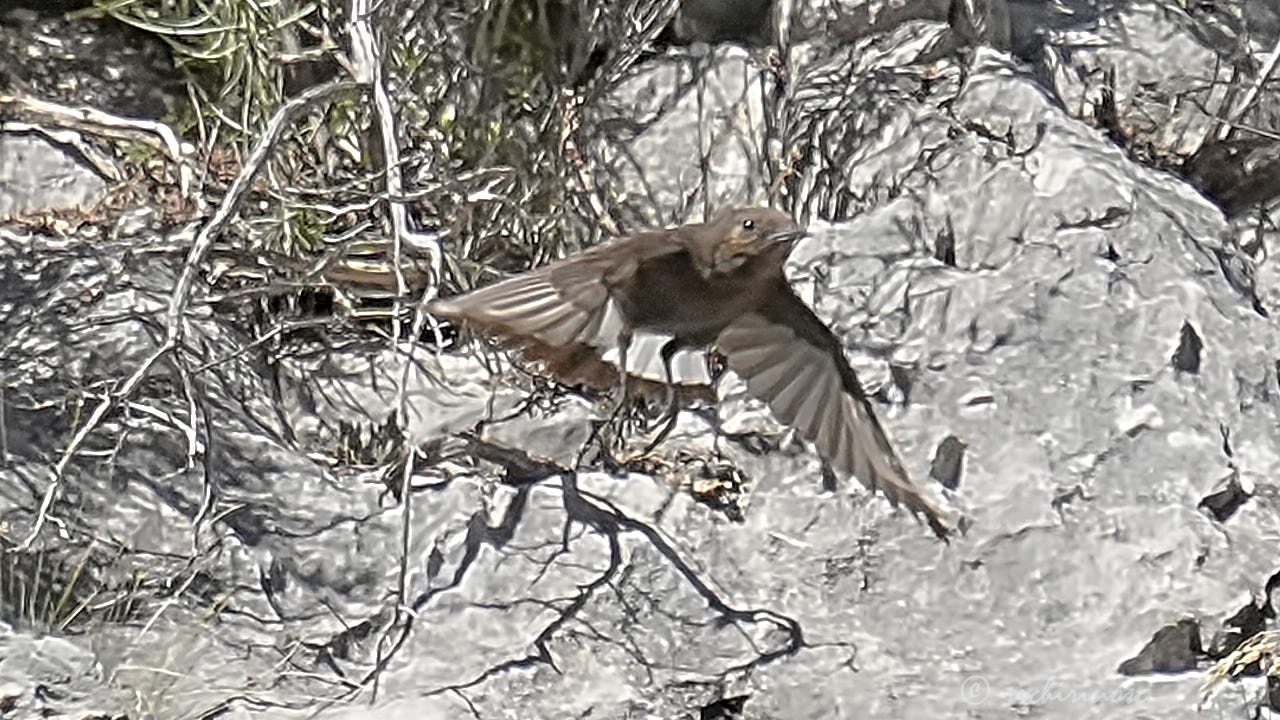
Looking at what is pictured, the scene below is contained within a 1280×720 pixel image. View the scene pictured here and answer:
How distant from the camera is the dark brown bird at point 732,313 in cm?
179

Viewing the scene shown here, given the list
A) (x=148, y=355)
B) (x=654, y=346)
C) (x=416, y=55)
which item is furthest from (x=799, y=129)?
(x=148, y=355)

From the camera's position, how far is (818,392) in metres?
1.85

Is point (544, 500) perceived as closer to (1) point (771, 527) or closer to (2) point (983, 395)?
(1) point (771, 527)

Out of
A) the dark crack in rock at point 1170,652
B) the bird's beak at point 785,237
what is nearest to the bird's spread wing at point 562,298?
the bird's beak at point 785,237

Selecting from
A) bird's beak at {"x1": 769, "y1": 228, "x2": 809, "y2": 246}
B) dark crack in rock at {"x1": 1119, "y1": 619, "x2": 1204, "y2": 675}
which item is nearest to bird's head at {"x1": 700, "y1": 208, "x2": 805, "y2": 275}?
bird's beak at {"x1": 769, "y1": 228, "x2": 809, "y2": 246}

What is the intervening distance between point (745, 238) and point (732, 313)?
4.9 inches

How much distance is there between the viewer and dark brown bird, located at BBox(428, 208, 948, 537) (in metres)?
1.79

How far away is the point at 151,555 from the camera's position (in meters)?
1.83

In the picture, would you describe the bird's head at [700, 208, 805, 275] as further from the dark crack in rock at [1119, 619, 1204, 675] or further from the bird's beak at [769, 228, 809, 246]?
the dark crack in rock at [1119, 619, 1204, 675]

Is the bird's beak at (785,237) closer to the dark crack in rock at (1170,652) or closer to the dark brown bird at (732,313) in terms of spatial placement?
the dark brown bird at (732,313)

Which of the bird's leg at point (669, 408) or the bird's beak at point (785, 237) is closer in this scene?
the bird's beak at point (785, 237)

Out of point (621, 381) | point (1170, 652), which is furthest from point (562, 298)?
point (1170, 652)

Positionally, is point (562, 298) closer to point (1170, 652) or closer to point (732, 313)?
point (732, 313)

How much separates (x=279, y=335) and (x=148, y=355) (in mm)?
193
